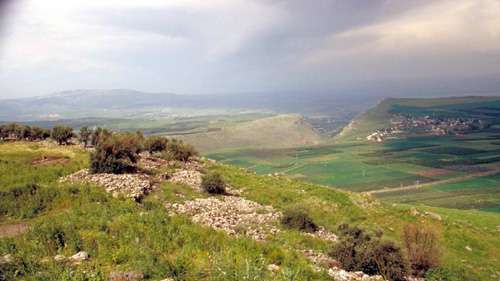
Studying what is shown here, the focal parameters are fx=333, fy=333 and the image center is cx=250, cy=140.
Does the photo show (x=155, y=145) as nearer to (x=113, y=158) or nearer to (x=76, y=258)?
(x=113, y=158)

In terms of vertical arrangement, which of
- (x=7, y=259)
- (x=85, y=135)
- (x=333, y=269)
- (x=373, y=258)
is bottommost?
(x=373, y=258)

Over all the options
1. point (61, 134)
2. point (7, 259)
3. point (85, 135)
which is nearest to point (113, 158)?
point (7, 259)

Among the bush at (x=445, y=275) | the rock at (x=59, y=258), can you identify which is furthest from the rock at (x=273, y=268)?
the bush at (x=445, y=275)

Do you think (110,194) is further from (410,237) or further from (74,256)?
(410,237)

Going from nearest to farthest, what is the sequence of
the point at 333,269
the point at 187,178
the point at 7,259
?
the point at 7,259
the point at 333,269
the point at 187,178

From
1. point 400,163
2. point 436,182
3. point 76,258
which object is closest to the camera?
point 76,258

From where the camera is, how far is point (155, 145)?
123ft

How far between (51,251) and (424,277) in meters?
15.9

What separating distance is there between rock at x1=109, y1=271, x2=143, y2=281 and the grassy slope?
20cm

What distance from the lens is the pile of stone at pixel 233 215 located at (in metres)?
17.2

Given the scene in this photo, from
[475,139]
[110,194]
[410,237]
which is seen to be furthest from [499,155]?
[110,194]

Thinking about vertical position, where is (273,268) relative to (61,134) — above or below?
below

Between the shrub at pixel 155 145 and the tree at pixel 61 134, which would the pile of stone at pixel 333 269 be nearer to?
the shrub at pixel 155 145

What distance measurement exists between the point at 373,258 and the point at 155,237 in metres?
9.29
